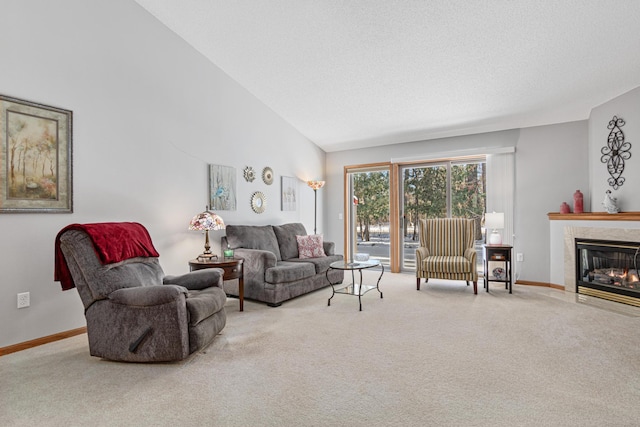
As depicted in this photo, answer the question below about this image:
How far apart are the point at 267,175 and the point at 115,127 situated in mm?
2394

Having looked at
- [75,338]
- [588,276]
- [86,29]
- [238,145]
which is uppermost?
[86,29]

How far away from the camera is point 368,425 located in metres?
1.73

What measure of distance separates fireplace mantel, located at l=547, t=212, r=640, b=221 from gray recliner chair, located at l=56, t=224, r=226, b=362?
4478 millimetres

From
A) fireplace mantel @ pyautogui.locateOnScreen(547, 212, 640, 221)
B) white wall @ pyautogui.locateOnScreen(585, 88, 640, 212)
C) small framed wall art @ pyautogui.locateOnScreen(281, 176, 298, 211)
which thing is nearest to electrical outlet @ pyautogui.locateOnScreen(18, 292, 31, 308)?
small framed wall art @ pyautogui.locateOnScreen(281, 176, 298, 211)

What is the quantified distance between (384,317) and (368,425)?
1.86 m

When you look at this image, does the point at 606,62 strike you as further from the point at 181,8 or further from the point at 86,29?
the point at 86,29

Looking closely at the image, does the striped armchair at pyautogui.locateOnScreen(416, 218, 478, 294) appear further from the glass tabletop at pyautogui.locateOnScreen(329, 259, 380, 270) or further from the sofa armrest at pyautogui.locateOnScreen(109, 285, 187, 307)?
the sofa armrest at pyautogui.locateOnScreen(109, 285, 187, 307)

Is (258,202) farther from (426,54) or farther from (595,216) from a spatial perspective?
(595,216)

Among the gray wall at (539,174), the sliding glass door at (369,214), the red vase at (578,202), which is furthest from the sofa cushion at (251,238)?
the red vase at (578,202)

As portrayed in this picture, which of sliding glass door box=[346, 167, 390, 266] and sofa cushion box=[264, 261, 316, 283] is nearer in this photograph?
sofa cushion box=[264, 261, 316, 283]

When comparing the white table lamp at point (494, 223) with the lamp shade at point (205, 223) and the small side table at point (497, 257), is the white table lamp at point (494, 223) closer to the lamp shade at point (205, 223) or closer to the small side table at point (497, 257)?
the small side table at point (497, 257)

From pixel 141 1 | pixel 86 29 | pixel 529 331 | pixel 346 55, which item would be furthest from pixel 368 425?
pixel 141 1

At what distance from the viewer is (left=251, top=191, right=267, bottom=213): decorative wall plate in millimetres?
5266

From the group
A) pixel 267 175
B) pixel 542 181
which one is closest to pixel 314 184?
pixel 267 175
